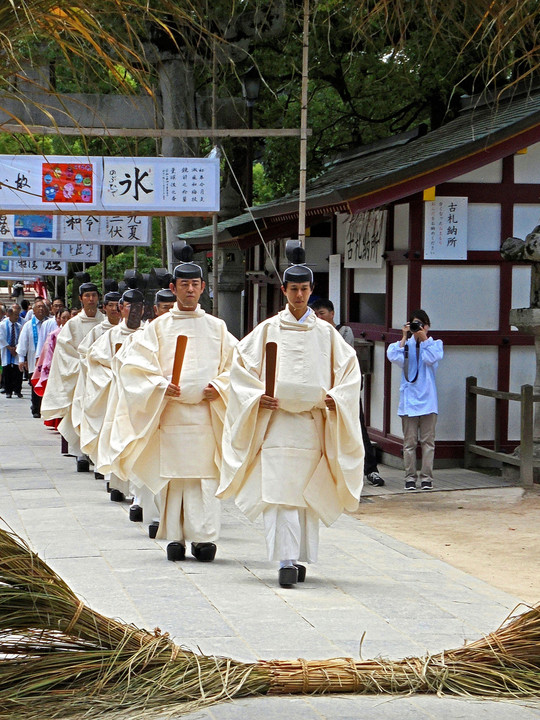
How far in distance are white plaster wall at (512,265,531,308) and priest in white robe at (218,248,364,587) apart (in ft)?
19.6

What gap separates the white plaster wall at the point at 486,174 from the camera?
12027 mm

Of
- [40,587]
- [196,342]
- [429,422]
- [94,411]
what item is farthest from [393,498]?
[40,587]

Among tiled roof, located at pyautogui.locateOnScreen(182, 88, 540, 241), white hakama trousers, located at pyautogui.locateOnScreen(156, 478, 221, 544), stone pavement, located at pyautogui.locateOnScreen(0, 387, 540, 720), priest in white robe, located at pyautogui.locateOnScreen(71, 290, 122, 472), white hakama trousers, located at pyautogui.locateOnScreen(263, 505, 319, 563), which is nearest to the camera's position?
stone pavement, located at pyautogui.locateOnScreen(0, 387, 540, 720)

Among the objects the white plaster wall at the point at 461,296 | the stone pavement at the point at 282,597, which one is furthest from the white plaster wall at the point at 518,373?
the stone pavement at the point at 282,597

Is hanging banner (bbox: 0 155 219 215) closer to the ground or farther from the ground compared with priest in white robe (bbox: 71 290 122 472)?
farther from the ground

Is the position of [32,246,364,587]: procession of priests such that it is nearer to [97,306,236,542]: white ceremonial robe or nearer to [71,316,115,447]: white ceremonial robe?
[97,306,236,542]: white ceremonial robe

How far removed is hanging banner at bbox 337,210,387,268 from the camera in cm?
1289

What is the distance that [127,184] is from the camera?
40.3 feet

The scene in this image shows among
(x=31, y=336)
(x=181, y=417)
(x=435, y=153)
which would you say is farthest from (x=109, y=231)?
(x=181, y=417)

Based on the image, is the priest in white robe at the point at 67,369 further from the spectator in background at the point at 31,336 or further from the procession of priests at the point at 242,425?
the spectator in background at the point at 31,336

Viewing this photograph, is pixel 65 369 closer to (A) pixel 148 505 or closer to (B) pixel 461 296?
(B) pixel 461 296

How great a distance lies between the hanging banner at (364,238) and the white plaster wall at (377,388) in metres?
0.99

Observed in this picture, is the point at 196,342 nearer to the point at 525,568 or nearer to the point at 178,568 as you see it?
the point at 178,568

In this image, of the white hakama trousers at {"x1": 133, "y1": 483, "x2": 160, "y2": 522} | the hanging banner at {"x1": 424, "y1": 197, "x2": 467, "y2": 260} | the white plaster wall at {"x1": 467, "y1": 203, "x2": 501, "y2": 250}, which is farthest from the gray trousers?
the white hakama trousers at {"x1": 133, "y1": 483, "x2": 160, "y2": 522}
